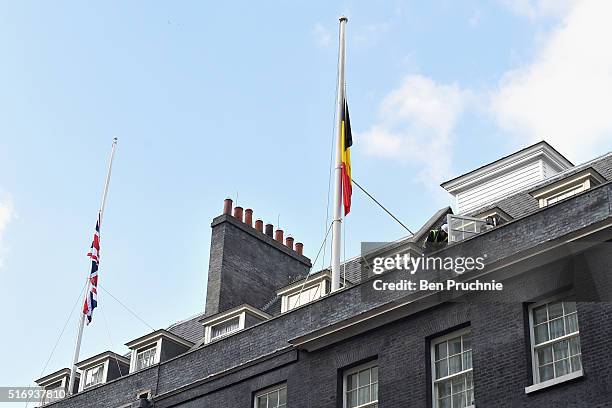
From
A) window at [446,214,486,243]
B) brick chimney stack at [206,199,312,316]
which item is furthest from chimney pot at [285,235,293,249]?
window at [446,214,486,243]

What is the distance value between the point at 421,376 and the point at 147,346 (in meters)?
12.4

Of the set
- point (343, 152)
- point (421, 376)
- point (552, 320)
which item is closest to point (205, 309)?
point (343, 152)

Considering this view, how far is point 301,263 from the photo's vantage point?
4216cm

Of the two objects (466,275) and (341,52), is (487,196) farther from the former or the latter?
(466,275)

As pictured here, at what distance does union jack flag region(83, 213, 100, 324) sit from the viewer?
4134cm

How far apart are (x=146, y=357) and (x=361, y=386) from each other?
10.3m

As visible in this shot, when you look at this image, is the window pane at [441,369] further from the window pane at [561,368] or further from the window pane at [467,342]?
the window pane at [561,368]

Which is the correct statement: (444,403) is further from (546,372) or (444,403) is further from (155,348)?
(155,348)

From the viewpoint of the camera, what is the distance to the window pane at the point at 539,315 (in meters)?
26.1

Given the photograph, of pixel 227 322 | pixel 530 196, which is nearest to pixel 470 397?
pixel 530 196

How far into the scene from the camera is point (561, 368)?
82.5 ft

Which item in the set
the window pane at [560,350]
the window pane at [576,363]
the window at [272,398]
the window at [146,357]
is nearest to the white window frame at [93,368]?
the window at [146,357]

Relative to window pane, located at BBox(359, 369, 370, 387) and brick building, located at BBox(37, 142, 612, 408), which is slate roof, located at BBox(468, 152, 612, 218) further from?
window pane, located at BBox(359, 369, 370, 387)

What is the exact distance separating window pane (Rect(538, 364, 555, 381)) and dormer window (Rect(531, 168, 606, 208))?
17.2 ft
